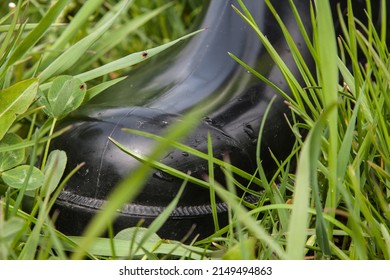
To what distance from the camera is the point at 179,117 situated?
107 centimetres

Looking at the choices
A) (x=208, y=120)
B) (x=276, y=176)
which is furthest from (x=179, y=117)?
(x=276, y=176)

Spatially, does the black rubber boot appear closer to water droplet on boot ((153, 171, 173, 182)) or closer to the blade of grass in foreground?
water droplet on boot ((153, 171, 173, 182))

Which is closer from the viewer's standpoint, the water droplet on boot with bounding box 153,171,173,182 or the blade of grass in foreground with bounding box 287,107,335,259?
Answer: the blade of grass in foreground with bounding box 287,107,335,259

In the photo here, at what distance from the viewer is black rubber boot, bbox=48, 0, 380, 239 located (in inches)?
38.9

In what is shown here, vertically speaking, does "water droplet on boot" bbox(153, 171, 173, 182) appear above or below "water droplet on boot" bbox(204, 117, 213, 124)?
below

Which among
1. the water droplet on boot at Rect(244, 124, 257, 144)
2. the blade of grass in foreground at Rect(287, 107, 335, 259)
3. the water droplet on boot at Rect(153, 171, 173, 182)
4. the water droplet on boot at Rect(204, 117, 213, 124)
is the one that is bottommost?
the water droplet on boot at Rect(153, 171, 173, 182)

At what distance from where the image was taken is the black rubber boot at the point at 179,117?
987 millimetres

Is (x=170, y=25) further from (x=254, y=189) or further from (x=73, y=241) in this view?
(x=73, y=241)

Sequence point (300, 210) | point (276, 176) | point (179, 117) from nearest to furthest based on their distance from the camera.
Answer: point (300, 210) < point (276, 176) < point (179, 117)

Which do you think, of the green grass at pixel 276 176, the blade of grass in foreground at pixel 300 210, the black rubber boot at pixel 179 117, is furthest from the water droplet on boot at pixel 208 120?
the blade of grass in foreground at pixel 300 210

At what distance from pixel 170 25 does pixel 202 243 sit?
3.02ft

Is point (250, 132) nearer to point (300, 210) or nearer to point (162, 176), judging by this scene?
point (162, 176)

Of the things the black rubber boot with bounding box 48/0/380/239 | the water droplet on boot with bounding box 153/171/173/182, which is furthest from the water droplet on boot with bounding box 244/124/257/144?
the water droplet on boot with bounding box 153/171/173/182
